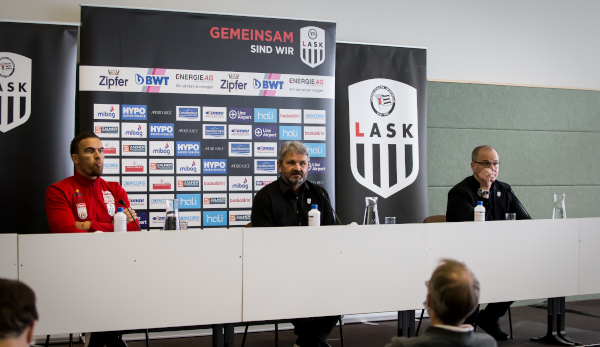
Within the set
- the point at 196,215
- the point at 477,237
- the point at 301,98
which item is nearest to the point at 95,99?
the point at 196,215

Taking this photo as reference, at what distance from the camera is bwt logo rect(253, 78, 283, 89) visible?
336cm

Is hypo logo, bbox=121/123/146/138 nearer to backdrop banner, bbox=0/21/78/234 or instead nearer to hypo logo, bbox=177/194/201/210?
backdrop banner, bbox=0/21/78/234

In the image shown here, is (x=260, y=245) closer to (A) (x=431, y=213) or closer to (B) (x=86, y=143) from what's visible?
(B) (x=86, y=143)

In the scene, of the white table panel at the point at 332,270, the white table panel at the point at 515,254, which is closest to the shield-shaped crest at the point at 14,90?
the white table panel at the point at 332,270

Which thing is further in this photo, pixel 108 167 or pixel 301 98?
pixel 301 98

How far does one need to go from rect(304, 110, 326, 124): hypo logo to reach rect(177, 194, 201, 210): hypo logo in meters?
0.95

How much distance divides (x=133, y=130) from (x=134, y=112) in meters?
0.12

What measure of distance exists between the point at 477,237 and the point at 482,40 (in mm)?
2383

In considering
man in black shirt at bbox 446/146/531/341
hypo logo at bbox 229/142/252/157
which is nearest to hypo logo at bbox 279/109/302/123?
hypo logo at bbox 229/142/252/157

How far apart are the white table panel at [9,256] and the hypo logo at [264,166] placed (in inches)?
70.7

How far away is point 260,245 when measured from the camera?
2.03m

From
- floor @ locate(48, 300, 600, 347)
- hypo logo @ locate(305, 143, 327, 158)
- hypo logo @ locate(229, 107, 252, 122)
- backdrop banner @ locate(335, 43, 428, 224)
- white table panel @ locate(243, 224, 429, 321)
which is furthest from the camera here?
backdrop banner @ locate(335, 43, 428, 224)

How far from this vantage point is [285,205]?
265 cm

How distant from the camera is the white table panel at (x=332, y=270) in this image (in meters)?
2.02
